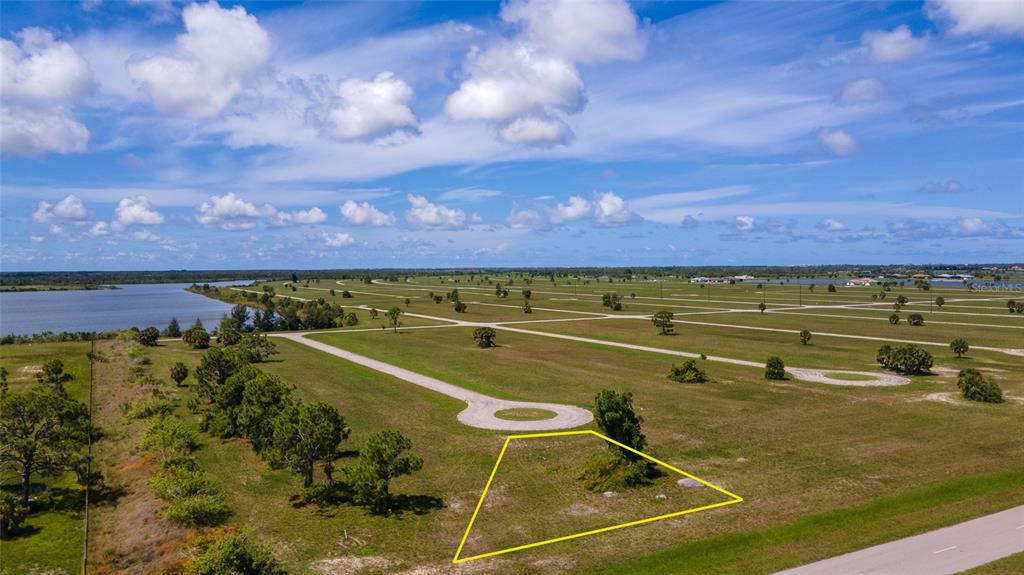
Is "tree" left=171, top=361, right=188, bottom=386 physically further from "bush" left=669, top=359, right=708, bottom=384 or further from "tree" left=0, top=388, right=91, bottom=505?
"bush" left=669, top=359, right=708, bottom=384

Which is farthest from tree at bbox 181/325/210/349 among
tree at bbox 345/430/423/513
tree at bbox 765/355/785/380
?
tree at bbox 765/355/785/380

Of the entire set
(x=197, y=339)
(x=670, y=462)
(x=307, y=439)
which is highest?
(x=307, y=439)

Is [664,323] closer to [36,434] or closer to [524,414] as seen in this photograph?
[524,414]

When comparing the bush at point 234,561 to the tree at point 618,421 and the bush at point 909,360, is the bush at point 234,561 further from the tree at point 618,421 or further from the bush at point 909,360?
the bush at point 909,360

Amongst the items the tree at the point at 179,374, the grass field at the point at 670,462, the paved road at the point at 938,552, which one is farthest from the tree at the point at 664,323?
the paved road at the point at 938,552

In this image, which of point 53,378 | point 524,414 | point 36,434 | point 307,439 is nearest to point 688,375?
point 524,414

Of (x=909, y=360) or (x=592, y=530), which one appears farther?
(x=909, y=360)

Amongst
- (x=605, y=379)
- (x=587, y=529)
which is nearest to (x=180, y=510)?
(x=587, y=529)
